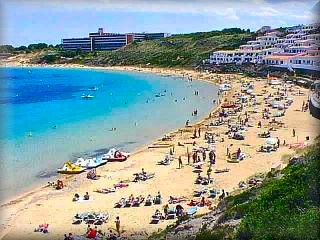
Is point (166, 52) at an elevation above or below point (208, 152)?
above

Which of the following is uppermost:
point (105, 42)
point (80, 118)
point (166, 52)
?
point (105, 42)

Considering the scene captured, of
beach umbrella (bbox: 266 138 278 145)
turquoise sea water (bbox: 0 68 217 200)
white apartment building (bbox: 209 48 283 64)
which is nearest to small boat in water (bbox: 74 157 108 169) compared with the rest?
turquoise sea water (bbox: 0 68 217 200)

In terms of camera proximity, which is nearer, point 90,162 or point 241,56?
point 90,162

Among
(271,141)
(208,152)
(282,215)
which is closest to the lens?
(282,215)

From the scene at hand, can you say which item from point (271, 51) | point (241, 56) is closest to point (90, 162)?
point (271, 51)

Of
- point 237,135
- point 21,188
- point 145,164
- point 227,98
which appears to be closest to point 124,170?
point 145,164

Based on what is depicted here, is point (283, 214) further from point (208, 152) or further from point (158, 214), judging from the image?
point (208, 152)

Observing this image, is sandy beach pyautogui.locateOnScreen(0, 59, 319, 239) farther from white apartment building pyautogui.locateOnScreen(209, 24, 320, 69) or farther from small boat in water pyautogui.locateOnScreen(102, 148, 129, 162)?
white apartment building pyautogui.locateOnScreen(209, 24, 320, 69)
